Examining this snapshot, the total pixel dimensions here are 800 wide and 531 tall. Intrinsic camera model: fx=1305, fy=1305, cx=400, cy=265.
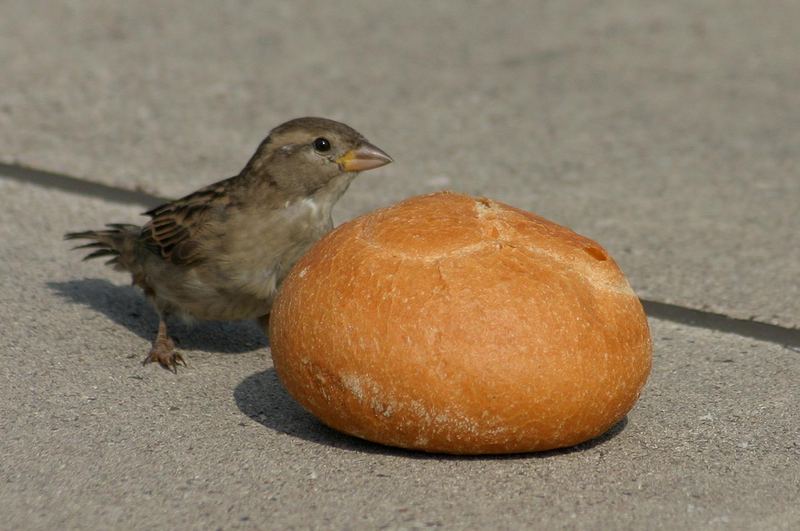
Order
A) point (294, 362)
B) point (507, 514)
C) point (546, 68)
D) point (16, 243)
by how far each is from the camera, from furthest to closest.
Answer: point (546, 68)
point (16, 243)
point (294, 362)
point (507, 514)

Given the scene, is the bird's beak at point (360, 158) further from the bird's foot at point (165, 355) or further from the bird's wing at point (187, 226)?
the bird's foot at point (165, 355)

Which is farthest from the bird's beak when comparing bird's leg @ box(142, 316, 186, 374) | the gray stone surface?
the gray stone surface

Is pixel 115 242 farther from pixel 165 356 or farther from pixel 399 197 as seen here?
pixel 399 197

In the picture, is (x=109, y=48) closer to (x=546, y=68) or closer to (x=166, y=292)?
(x=546, y=68)

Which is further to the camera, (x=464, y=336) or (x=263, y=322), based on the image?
(x=263, y=322)

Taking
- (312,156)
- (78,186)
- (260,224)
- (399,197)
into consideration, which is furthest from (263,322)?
(78,186)

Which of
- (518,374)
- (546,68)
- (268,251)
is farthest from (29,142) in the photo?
(518,374)

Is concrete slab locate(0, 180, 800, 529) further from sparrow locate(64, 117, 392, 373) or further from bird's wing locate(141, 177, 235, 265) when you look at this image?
bird's wing locate(141, 177, 235, 265)
